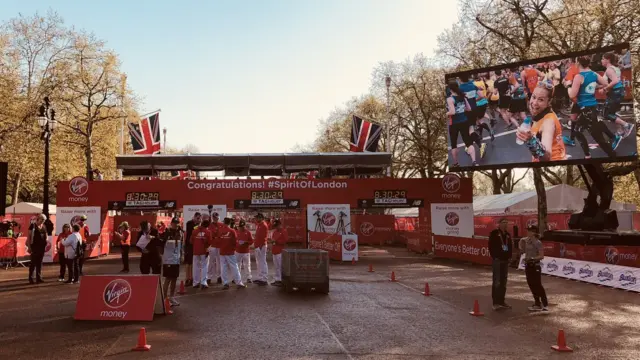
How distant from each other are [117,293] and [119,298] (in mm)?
114

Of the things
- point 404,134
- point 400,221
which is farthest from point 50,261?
point 404,134

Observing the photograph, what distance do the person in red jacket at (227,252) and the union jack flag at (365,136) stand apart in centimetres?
2191

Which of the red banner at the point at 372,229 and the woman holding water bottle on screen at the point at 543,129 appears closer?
the woman holding water bottle on screen at the point at 543,129

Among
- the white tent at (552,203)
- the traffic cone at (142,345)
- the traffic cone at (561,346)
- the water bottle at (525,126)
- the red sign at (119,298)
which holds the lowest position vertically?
the traffic cone at (561,346)

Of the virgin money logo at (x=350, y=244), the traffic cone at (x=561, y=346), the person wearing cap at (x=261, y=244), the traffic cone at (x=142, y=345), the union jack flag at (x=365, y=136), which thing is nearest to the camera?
the traffic cone at (x=142, y=345)

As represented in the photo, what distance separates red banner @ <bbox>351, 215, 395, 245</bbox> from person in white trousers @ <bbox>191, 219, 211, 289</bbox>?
2512 cm

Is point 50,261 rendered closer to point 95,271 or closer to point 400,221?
point 95,271

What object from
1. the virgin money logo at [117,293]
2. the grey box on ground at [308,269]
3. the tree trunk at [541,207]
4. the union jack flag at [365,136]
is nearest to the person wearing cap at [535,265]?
A: the grey box on ground at [308,269]

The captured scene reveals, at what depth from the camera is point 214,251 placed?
16125 mm

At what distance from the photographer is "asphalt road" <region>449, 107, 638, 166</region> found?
22.0 m

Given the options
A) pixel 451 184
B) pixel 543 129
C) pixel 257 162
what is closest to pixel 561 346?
pixel 543 129

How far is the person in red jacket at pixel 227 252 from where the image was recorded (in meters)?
14.8

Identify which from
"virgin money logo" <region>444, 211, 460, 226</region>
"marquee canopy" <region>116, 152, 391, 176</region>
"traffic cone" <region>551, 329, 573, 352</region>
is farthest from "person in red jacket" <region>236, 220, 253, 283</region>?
"marquee canopy" <region>116, 152, 391, 176</region>

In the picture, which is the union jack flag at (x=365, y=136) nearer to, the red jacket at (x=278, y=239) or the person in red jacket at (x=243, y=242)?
the red jacket at (x=278, y=239)
